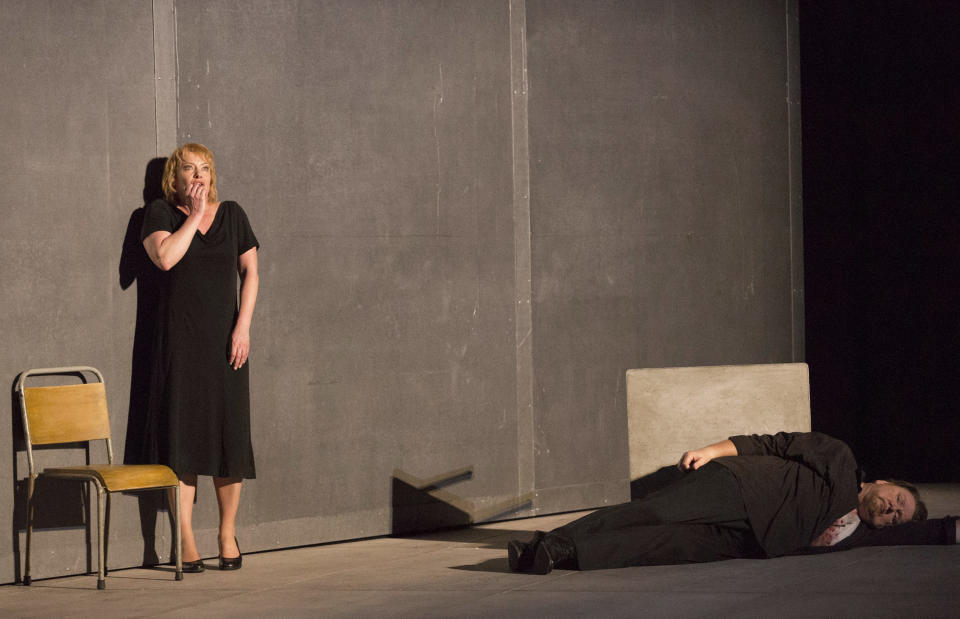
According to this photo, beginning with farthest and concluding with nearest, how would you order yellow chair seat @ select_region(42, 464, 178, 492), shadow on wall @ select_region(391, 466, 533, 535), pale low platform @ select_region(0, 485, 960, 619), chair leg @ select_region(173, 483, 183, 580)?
shadow on wall @ select_region(391, 466, 533, 535) < chair leg @ select_region(173, 483, 183, 580) < yellow chair seat @ select_region(42, 464, 178, 492) < pale low platform @ select_region(0, 485, 960, 619)

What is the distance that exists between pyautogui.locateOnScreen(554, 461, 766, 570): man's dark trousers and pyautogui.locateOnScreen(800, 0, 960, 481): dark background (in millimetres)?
3367

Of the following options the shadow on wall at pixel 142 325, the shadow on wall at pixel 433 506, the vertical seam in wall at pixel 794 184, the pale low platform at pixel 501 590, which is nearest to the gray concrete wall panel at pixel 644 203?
the vertical seam in wall at pixel 794 184

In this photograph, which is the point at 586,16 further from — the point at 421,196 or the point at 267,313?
the point at 267,313

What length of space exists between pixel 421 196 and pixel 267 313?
101cm

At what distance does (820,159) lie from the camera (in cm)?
816

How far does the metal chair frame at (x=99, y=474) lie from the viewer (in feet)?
15.7

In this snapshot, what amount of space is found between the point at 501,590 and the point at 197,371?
165 cm

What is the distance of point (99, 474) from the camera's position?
4.76m

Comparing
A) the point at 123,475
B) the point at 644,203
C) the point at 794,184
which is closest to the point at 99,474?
the point at 123,475

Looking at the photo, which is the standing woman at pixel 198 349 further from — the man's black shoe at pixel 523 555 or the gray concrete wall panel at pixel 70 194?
the man's black shoe at pixel 523 555

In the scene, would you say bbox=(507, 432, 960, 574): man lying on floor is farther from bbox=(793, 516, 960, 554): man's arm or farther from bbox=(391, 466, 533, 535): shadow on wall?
bbox=(391, 466, 533, 535): shadow on wall

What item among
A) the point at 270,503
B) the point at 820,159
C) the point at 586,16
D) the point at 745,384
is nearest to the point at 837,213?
the point at 820,159

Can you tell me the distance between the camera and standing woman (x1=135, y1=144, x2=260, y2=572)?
529cm

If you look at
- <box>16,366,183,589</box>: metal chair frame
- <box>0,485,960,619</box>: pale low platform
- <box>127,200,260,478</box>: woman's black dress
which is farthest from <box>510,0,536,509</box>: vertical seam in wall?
<box>16,366,183,589</box>: metal chair frame
